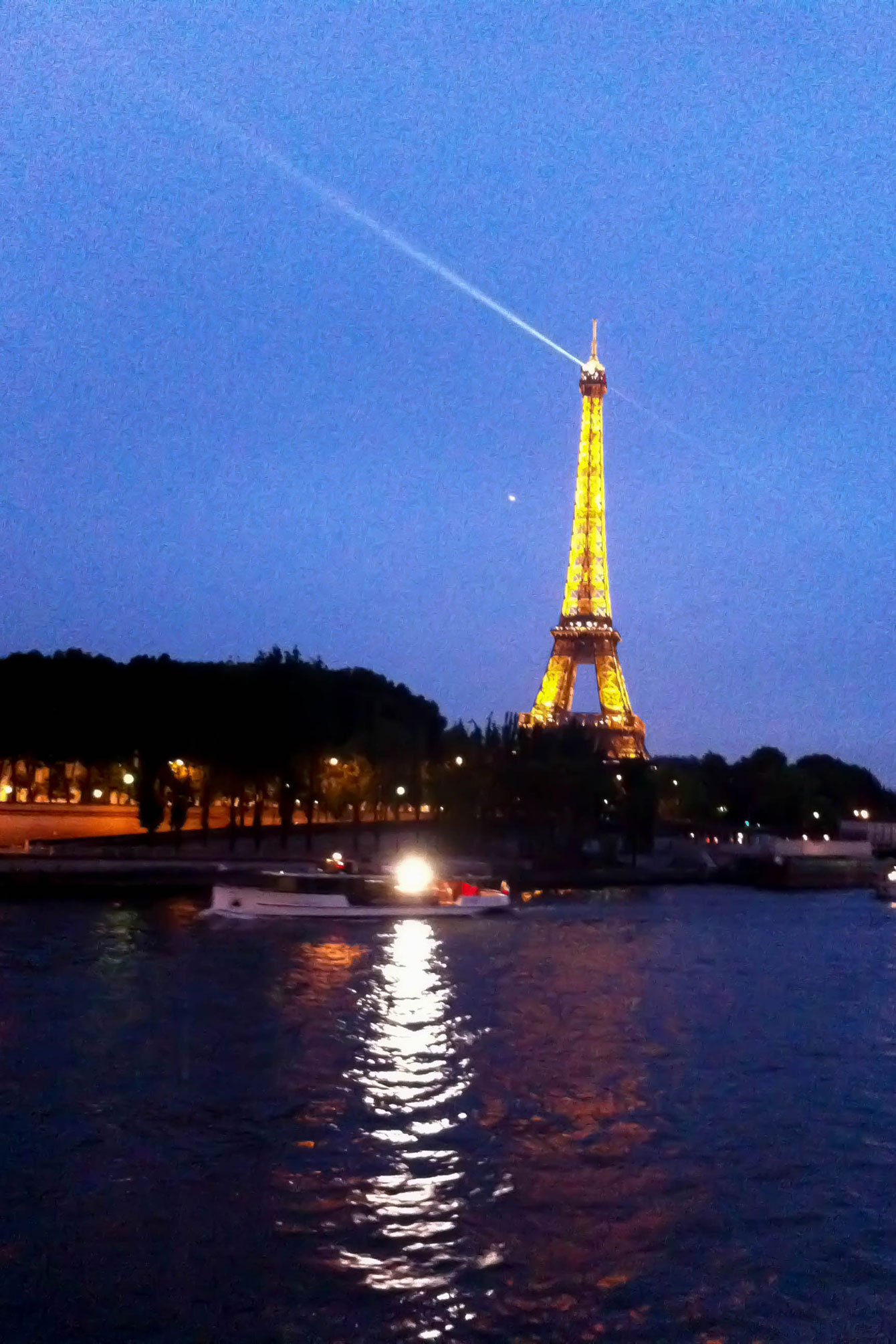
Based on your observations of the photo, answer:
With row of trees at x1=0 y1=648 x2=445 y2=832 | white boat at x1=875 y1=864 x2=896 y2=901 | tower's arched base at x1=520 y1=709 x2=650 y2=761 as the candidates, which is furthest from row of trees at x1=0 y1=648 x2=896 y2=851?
white boat at x1=875 y1=864 x2=896 y2=901

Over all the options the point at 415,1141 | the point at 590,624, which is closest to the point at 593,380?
the point at 590,624

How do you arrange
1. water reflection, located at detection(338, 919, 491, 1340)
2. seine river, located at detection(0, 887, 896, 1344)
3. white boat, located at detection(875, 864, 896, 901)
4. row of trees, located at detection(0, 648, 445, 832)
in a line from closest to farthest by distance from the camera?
seine river, located at detection(0, 887, 896, 1344), water reflection, located at detection(338, 919, 491, 1340), row of trees, located at detection(0, 648, 445, 832), white boat, located at detection(875, 864, 896, 901)

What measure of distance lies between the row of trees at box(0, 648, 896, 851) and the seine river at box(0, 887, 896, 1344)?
34910 millimetres

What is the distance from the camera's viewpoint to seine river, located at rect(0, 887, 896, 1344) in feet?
38.7

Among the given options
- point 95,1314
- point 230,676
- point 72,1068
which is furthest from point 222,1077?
point 230,676

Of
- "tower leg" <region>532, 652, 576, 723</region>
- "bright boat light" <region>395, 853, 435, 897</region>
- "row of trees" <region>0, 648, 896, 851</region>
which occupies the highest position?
"tower leg" <region>532, 652, 576, 723</region>

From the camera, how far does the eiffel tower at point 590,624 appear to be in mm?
108875

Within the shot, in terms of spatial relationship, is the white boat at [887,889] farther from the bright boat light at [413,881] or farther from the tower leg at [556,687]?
the tower leg at [556,687]

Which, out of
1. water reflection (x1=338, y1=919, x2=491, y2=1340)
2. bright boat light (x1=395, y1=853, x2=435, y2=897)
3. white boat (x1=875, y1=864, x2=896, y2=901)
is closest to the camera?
water reflection (x1=338, y1=919, x2=491, y2=1340)

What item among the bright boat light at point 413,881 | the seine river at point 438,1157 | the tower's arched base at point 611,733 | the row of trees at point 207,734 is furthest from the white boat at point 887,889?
the seine river at point 438,1157

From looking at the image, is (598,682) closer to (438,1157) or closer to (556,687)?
(556,687)

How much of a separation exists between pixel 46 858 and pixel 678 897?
25492 mm

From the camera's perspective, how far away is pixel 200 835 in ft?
238

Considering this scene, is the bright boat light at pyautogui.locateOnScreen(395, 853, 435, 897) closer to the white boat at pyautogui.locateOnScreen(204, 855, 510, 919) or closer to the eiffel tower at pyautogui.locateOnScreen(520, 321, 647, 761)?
the white boat at pyautogui.locateOnScreen(204, 855, 510, 919)
